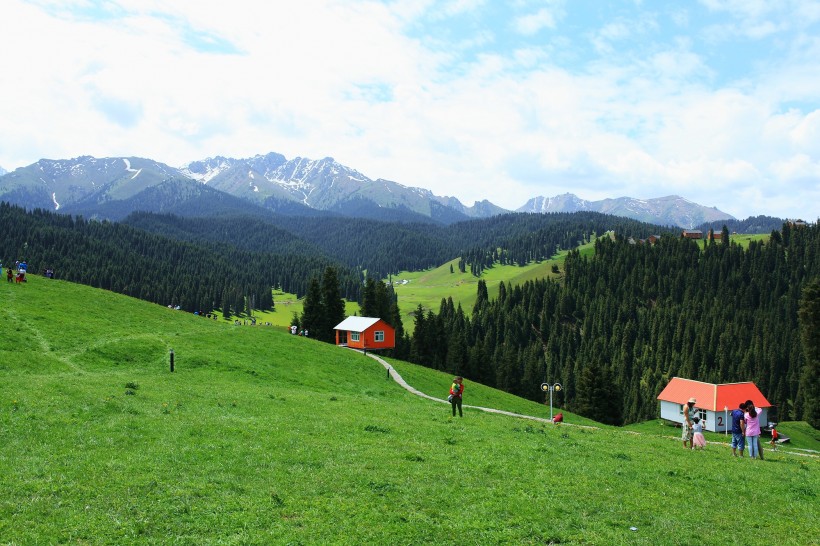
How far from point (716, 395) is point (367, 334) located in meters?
61.4

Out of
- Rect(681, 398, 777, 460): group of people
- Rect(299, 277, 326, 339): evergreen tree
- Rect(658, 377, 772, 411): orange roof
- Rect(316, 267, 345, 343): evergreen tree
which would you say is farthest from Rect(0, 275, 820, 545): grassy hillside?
Rect(658, 377, 772, 411): orange roof

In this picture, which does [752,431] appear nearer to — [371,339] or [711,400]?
[371,339]

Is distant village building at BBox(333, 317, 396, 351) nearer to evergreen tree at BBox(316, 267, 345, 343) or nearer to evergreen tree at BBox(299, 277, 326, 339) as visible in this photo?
evergreen tree at BBox(316, 267, 345, 343)

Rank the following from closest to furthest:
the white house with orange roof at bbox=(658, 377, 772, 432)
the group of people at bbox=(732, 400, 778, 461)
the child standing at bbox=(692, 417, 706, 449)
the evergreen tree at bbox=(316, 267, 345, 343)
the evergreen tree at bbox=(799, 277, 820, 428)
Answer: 1. the group of people at bbox=(732, 400, 778, 461)
2. the child standing at bbox=(692, 417, 706, 449)
3. the evergreen tree at bbox=(799, 277, 820, 428)
4. the white house with orange roof at bbox=(658, 377, 772, 432)
5. the evergreen tree at bbox=(316, 267, 345, 343)

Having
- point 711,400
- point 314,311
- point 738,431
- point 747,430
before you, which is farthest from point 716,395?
point 314,311

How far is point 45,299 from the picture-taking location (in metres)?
54.1

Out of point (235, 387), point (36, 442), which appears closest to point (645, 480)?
point (36, 442)

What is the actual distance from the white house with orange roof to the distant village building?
51837mm

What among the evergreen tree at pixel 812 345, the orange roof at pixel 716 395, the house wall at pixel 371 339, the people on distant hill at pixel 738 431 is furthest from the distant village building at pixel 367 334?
the evergreen tree at pixel 812 345

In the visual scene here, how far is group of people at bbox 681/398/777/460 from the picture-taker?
2725cm

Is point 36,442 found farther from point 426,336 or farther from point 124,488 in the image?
point 426,336

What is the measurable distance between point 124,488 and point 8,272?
58052 millimetres

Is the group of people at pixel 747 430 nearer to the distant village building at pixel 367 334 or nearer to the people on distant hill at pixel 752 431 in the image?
the people on distant hill at pixel 752 431

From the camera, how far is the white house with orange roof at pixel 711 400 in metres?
89.1
